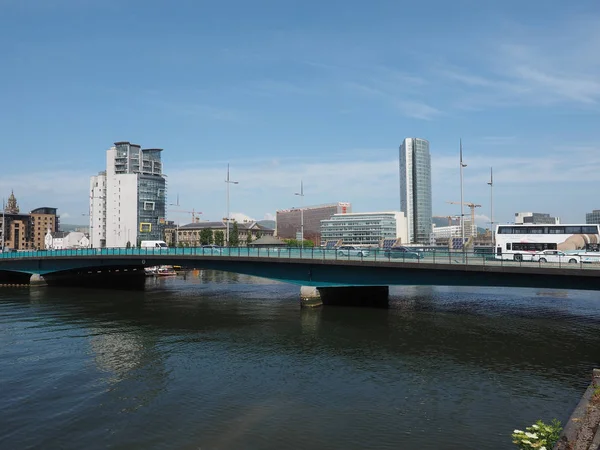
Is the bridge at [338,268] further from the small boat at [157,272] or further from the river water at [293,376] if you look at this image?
the small boat at [157,272]

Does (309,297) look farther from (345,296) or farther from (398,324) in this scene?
(398,324)

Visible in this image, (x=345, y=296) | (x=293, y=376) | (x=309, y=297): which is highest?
(x=309, y=297)

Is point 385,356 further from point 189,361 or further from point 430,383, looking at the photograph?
point 189,361

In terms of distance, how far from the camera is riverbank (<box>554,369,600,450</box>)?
14.0 metres

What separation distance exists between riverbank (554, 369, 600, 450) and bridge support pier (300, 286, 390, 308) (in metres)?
40.6

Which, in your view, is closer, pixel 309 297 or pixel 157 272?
pixel 309 297

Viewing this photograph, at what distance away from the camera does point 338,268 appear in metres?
54.5

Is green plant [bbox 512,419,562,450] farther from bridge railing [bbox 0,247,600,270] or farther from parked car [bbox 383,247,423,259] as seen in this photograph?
parked car [bbox 383,247,423,259]

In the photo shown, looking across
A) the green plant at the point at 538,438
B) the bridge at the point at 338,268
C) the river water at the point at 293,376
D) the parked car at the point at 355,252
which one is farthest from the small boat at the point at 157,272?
the green plant at the point at 538,438

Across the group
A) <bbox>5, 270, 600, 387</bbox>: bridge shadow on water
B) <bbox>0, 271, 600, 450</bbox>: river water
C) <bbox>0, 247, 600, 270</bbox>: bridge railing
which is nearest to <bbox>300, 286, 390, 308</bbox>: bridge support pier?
<bbox>5, 270, 600, 387</bbox>: bridge shadow on water

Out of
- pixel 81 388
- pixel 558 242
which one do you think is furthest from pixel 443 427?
pixel 558 242

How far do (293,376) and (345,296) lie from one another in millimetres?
30958

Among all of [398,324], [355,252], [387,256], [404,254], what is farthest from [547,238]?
[398,324]

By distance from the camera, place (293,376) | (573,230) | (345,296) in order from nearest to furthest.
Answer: (293,376) < (345,296) < (573,230)
